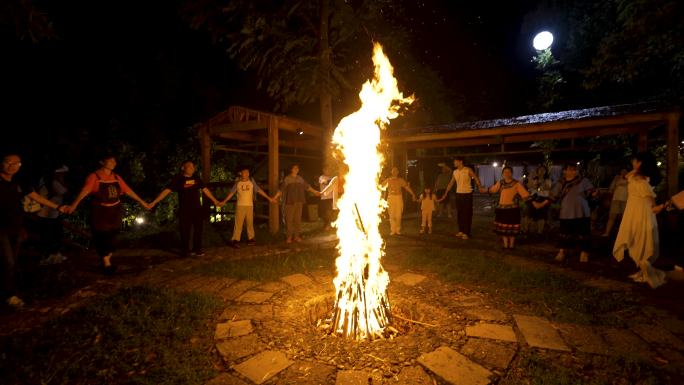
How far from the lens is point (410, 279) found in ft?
19.2

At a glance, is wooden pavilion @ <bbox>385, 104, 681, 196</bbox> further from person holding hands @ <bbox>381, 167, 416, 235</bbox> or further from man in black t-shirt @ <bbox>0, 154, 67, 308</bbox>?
man in black t-shirt @ <bbox>0, 154, 67, 308</bbox>

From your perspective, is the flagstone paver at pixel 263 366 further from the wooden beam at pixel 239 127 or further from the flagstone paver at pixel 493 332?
the wooden beam at pixel 239 127

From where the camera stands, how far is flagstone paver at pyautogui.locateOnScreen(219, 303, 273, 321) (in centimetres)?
428

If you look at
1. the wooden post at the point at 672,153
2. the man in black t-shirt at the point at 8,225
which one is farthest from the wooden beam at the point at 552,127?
the man in black t-shirt at the point at 8,225

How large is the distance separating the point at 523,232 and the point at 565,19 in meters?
17.3

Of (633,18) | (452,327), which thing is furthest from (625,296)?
(633,18)

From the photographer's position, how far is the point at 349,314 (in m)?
3.98

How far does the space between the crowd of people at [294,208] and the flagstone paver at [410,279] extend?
334 cm

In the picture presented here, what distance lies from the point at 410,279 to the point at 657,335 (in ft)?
10.4

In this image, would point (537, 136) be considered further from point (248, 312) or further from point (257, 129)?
point (248, 312)

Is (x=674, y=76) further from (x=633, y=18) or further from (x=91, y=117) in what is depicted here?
(x=91, y=117)

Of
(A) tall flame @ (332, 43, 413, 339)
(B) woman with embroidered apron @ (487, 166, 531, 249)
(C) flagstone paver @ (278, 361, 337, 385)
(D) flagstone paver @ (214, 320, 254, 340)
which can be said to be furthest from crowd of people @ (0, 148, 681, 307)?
(C) flagstone paver @ (278, 361, 337, 385)

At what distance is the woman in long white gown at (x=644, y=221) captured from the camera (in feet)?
17.8

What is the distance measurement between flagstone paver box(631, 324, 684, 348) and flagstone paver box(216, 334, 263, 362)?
4.31 meters
